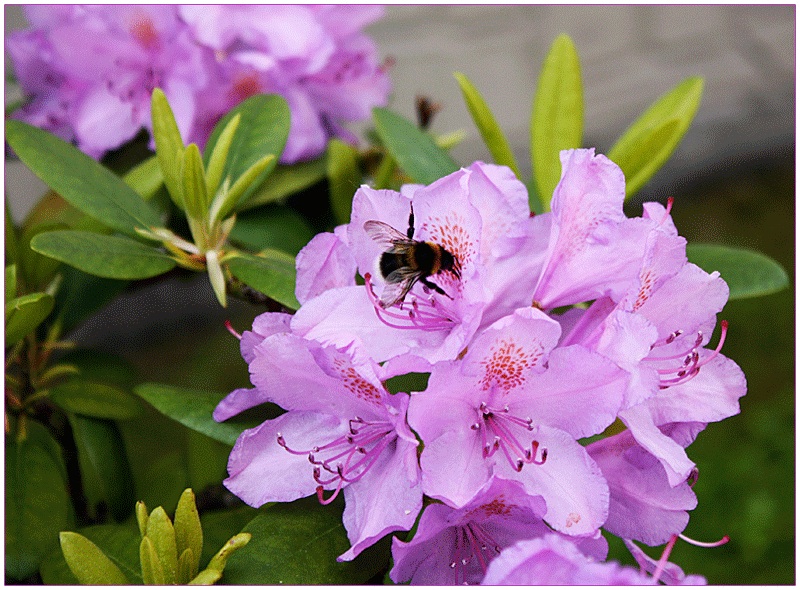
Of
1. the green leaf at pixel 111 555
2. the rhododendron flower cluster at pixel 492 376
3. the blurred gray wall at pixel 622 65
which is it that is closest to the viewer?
the rhododendron flower cluster at pixel 492 376

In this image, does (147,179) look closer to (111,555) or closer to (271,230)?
(271,230)

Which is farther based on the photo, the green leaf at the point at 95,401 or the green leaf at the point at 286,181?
the green leaf at the point at 286,181

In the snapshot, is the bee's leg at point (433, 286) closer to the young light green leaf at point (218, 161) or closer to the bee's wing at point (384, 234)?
the bee's wing at point (384, 234)

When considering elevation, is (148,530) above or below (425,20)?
above

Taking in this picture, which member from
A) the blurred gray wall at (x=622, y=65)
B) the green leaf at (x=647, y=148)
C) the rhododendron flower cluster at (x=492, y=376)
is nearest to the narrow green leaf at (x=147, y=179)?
the rhododendron flower cluster at (x=492, y=376)

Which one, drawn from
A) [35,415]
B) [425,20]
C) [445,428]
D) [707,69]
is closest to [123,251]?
[35,415]

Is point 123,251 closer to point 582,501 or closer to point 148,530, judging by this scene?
point 148,530

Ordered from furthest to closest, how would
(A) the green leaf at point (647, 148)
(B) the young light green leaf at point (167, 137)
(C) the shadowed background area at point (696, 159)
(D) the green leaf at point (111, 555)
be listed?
1. (C) the shadowed background area at point (696, 159)
2. (A) the green leaf at point (647, 148)
3. (B) the young light green leaf at point (167, 137)
4. (D) the green leaf at point (111, 555)
